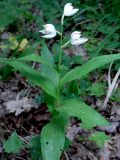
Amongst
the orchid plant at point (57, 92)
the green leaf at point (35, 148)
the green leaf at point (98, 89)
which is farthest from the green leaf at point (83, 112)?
the green leaf at point (98, 89)

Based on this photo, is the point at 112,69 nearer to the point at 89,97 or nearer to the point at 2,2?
the point at 89,97

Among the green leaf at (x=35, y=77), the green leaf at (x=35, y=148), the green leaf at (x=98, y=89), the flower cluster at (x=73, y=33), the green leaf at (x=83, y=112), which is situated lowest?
the green leaf at (x=35, y=148)

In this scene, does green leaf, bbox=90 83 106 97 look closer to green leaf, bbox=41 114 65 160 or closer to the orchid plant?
the orchid plant

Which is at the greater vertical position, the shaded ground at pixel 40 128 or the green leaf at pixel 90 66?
the green leaf at pixel 90 66

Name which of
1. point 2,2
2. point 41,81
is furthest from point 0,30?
point 41,81

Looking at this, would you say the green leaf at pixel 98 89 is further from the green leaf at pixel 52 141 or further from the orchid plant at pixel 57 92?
the green leaf at pixel 52 141

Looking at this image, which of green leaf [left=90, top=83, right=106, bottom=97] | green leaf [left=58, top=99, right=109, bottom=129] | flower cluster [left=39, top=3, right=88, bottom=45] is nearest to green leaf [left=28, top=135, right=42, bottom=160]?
green leaf [left=58, top=99, right=109, bottom=129]

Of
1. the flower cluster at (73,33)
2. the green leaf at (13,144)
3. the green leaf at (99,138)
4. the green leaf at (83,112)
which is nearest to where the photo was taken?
the green leaf at (83,112)

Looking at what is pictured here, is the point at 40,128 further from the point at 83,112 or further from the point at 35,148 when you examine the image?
the point at 83,112
